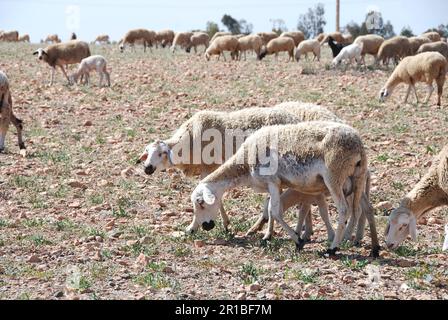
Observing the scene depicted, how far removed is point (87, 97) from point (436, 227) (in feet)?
39.6

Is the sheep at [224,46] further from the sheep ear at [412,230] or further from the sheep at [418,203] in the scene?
the sheep ear at [412,230]

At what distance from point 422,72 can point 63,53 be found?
1231cm

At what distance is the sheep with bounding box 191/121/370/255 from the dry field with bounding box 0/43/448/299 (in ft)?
1.36

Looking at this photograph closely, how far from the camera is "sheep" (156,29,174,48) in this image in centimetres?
4975

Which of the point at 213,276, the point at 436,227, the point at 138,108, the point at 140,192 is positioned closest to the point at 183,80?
the point at 138,108

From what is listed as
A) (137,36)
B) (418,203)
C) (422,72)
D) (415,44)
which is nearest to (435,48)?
(415,44)

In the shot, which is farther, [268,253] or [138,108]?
[138,108]

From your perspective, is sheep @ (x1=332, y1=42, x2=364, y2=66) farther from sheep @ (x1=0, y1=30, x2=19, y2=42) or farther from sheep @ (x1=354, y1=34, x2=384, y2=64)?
sheep @ (x1=0, y1=30, x2=19, y2=42)

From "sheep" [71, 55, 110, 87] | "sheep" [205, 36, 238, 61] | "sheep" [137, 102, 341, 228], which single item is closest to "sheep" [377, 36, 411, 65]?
"sheep" [205, 36, 238, 61]

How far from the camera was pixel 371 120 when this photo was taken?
15352mm

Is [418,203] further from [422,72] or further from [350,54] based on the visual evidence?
[350,54]

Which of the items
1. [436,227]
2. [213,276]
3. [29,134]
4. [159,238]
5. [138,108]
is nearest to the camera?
[213,276]
